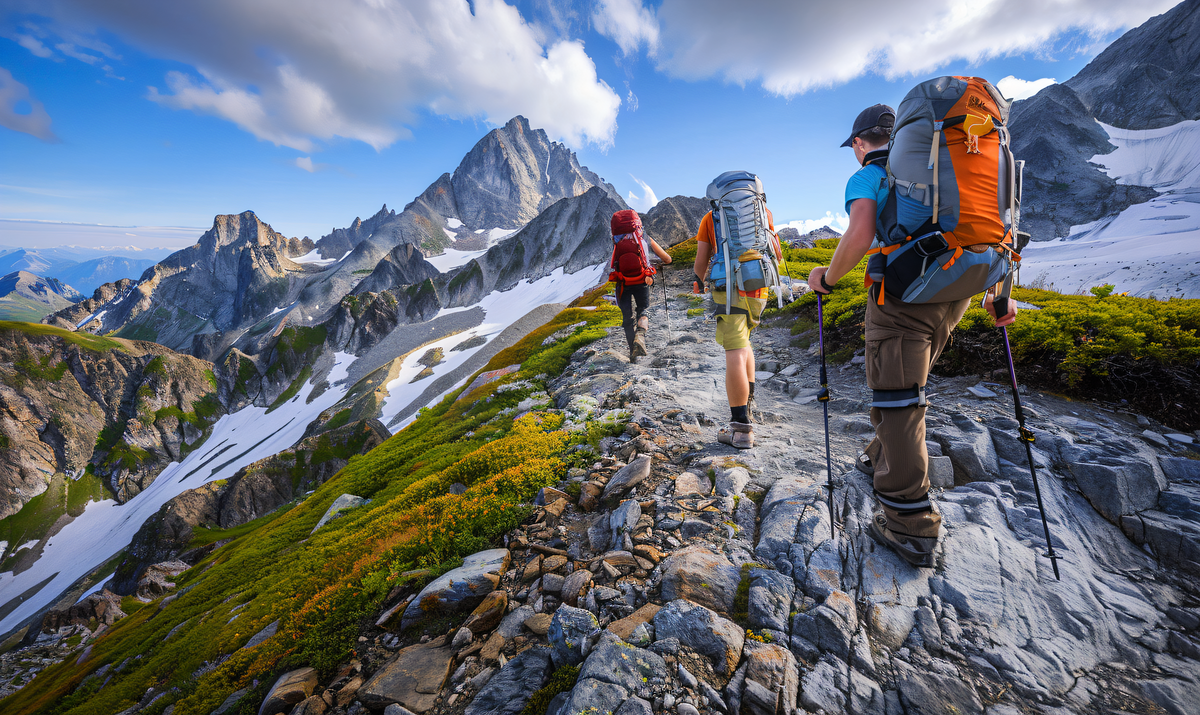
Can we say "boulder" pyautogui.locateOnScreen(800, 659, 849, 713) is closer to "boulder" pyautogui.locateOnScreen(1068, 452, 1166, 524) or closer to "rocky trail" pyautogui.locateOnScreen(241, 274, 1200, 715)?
"rocky trail" pyautogui.locateOnScreen(241, 274, 1200, 715)

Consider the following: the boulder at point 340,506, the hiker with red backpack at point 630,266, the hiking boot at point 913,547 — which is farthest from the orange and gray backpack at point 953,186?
the boulder at point 340,506

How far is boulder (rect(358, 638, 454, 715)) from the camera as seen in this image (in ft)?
10.3

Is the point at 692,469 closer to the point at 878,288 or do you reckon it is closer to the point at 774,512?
the point at 774,512

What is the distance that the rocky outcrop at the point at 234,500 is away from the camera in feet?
163

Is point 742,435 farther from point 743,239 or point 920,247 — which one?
point 920,247

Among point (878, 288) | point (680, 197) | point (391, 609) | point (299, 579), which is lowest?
point (299, 579)

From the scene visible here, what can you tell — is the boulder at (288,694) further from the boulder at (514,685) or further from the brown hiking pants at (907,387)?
the brown hiking pants at (907,387)

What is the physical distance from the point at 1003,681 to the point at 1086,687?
0.49 metres

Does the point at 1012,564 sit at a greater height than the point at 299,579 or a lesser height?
greater

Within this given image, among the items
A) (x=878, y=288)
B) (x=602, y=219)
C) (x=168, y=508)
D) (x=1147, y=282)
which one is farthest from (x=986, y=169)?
(x=602, y=219)

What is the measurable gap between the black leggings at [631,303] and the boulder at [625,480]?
6.30 m

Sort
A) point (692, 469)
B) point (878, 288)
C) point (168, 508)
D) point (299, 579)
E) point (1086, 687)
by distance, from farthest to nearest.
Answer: point (168, 508)
point (299, 579)
point (692, 469)
point (878, 288)
point (1086, 687)

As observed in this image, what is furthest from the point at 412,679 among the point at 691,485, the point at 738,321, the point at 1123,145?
the point at 1123,145

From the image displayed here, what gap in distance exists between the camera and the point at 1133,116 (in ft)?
401
